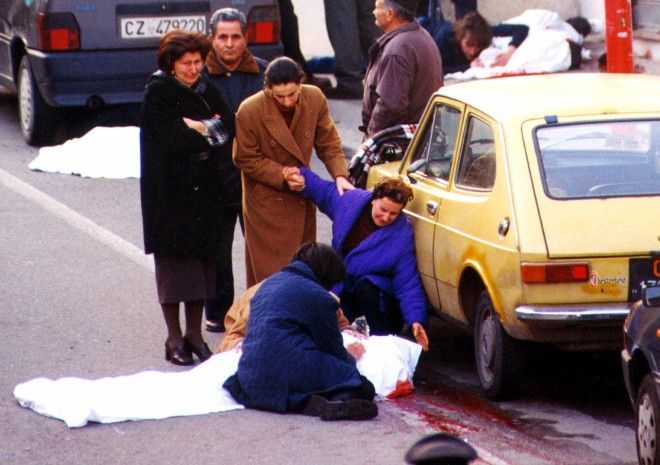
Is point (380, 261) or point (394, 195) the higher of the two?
point (394, 195)

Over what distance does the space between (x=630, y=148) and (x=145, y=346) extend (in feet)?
9.34

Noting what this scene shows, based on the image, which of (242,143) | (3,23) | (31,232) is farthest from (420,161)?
(3,23)

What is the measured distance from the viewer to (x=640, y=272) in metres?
6.86

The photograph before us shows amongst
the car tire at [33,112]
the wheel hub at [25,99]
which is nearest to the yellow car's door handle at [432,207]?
the car tire at [33,112]

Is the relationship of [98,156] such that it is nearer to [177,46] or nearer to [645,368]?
[177,46]

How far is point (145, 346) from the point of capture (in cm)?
862

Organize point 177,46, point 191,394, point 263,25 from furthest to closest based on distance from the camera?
point 263,25 < point 177,46 < point 191,394

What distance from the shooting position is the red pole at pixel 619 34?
10625 millimetres

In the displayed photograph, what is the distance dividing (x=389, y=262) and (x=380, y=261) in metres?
0.05

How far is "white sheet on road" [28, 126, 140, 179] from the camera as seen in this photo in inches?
542

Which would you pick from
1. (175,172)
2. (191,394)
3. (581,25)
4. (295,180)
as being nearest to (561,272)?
(191,394)

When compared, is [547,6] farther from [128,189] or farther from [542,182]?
[542,182]

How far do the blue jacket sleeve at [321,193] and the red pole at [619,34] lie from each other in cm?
293

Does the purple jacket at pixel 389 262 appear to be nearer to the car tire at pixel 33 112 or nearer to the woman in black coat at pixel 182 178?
the woman in black coat at pixel 182 178
